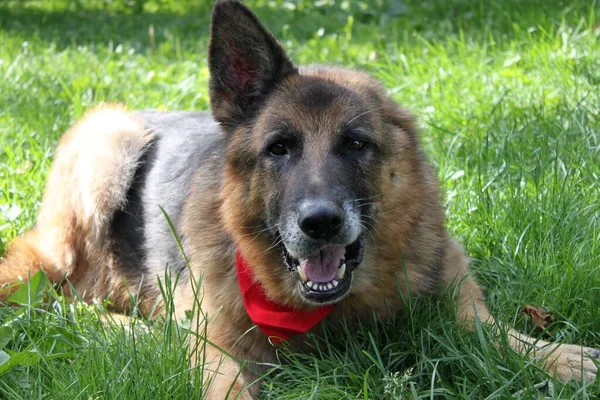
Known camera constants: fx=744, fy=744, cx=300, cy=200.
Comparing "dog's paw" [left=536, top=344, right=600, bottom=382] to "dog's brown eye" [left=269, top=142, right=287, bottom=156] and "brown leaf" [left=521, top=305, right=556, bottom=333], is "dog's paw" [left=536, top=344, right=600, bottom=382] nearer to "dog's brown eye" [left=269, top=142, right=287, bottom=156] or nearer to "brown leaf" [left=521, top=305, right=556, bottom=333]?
"brown leaf" [left=521, top=305, right=556, bottom=333]

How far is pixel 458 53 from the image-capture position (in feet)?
22.2

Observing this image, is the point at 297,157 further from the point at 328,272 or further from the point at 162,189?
the point at 162,189

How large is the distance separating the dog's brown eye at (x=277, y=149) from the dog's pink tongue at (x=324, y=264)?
1.65 feet

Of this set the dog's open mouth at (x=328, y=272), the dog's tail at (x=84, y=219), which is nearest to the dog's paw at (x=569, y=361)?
the dog's open mouth at (x=328, y=272)

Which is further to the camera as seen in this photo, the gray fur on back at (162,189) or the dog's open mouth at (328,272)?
the gray fur on back at (162,189)

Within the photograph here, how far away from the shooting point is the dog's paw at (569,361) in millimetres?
2987

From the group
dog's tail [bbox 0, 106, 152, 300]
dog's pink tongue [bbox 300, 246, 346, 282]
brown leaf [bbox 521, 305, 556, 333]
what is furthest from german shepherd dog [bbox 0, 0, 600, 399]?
dog's tail [bbox 0, 106, 152, 300]

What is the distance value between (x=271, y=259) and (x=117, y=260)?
1.59 metres

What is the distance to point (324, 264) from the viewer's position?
10.9 feet

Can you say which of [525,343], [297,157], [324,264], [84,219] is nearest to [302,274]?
[324,264]

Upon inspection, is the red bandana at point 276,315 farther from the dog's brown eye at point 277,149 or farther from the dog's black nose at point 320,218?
the dog's brown eye at point 277,149

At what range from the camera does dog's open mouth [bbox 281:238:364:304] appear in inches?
128

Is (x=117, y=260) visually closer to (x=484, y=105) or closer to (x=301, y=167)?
(x=301, y=167)

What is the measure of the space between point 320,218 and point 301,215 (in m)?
0.09
